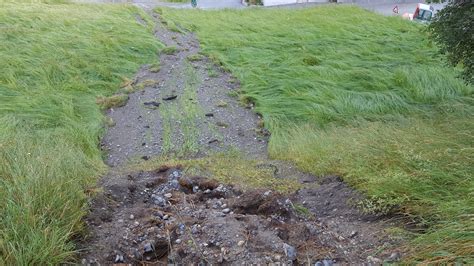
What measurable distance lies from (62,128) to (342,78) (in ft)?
15.3

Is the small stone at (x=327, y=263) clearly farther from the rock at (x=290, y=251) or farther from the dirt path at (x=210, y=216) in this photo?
the rock at (x=290, y=251)

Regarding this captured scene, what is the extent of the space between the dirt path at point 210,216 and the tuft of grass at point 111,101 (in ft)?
3.43

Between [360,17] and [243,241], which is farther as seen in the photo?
[360,17]

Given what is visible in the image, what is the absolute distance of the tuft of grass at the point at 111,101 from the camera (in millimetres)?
7070

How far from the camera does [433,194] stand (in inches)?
119

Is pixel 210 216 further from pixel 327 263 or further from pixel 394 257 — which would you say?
pixel 394 257

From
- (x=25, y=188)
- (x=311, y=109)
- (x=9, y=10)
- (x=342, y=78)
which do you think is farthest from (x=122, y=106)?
(x=9, y=10)

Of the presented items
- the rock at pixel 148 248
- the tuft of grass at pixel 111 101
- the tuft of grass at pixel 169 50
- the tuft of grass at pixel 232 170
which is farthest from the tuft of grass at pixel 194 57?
the rock at pixel 148 248

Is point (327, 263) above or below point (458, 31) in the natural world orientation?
below

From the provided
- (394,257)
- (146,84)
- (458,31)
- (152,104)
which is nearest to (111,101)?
(152,104)

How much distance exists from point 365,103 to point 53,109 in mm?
4598

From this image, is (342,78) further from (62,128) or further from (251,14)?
(251,14)

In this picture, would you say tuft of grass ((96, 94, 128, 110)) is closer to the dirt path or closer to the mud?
the dirt path

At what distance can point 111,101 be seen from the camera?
282 inches
